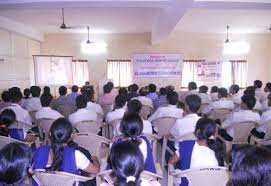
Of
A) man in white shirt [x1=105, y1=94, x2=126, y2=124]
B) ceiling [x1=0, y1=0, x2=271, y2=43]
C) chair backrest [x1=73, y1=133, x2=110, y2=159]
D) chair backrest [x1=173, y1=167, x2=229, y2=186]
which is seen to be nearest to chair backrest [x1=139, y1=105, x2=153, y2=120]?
man in white shirt [x1=105, y1=94, x2=126, y2=124]

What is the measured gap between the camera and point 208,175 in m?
2.01

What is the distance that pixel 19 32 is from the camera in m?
7.14

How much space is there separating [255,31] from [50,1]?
646 centimetres

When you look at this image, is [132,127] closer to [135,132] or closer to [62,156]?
[135,132]

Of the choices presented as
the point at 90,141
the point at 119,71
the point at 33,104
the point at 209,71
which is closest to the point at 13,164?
the point at 90,141

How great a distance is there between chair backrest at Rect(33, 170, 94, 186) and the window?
7215mm

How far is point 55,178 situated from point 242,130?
269 cm

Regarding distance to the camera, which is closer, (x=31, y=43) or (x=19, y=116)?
(x=19, y=116)

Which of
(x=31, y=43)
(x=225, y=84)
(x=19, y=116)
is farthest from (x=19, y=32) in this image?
(x=225, y=84)

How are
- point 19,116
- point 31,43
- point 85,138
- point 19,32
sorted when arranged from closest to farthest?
point 85,138
point 19,116
point 19,32
point 31,43

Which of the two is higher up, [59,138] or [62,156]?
[59,138]

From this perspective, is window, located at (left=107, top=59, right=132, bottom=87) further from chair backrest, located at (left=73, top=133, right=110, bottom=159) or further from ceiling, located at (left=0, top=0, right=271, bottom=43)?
chair backrest, located at (left=73, top=133, right=110, bottom=159)

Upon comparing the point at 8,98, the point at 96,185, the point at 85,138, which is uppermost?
the point at 8,98

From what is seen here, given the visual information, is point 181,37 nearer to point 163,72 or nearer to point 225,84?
point 163,72
